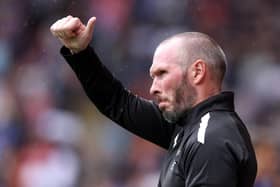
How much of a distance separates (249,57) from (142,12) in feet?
3.42

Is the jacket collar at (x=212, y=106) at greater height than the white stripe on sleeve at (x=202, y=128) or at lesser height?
greater

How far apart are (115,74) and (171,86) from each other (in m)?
4.54

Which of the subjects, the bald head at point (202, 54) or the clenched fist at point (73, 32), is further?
the clenched fist at point (73, 32)

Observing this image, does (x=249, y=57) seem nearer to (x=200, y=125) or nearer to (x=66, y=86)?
(x=66, y=86)

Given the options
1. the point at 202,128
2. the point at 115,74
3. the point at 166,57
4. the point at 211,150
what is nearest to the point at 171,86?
the point at 166,57

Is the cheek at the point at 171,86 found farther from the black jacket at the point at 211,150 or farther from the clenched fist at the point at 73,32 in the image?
the clenched fist at the point at 73,32

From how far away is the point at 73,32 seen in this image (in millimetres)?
4125

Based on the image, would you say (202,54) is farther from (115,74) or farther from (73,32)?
(115,74)

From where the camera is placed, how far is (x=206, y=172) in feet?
11.3

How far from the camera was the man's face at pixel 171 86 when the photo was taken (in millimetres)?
3740

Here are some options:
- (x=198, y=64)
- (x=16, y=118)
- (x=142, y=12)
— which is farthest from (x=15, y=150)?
(x=198, y=64)

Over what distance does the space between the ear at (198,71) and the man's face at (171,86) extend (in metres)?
0.03

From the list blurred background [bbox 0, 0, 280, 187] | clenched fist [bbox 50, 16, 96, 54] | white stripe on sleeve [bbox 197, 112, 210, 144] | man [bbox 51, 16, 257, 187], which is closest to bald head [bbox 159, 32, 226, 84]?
man [bbox 51, 16, 257, 187]

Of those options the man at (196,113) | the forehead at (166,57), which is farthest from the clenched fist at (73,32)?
the forehead at (166,57)
